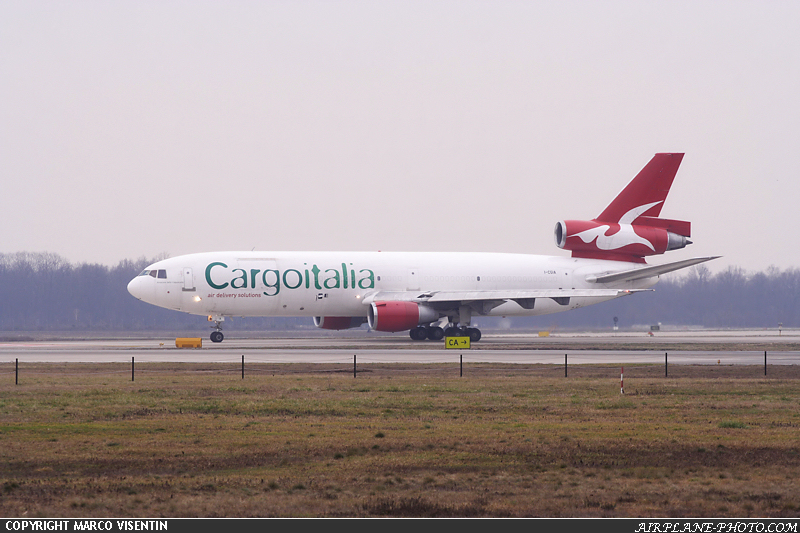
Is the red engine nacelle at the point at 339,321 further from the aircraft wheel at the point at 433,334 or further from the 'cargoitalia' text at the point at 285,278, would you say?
the aircraft wheel at the point at 433,334

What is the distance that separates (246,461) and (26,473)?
346 cm

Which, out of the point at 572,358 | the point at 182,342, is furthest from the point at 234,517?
the point at 182,342

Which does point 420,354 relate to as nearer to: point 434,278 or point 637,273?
point 434,278

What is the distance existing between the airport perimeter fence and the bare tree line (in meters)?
54.6

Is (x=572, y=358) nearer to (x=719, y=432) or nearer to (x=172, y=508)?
(x=719, y=432)

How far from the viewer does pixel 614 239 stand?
5569 cm

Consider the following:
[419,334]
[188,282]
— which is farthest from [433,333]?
[188,282]

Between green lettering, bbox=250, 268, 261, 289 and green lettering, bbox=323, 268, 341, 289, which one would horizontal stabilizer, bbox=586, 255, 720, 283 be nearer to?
green lettering, bbox=323, 268, 341, 289

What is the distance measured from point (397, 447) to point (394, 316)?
32583 mm

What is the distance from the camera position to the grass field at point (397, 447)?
11.4 m

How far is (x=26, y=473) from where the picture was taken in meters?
13.2

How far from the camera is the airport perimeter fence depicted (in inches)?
1189

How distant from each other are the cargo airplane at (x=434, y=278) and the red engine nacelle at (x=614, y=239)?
7 centimetres

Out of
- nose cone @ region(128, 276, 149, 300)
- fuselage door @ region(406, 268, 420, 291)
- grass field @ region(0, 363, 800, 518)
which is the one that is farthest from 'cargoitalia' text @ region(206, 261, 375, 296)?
grass field @ region(0, 363, 800, 518)
